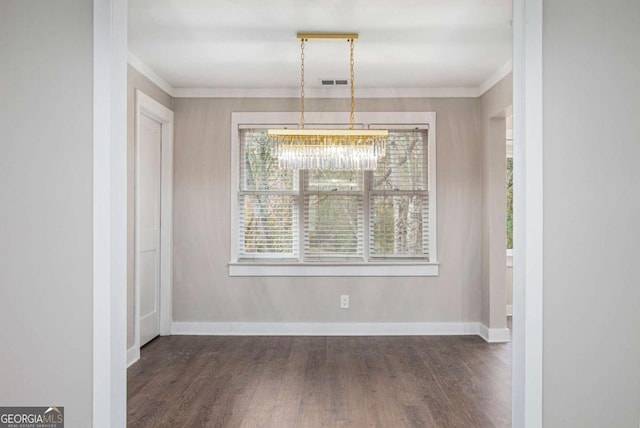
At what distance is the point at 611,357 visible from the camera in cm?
174

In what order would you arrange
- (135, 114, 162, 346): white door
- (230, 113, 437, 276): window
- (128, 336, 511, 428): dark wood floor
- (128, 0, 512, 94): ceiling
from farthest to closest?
(230, 113, 437, 276): window → (135, 114, 162, 346): white door → (128, 0, 512, 94): ceiling → (128, 336, 511, 428): dark wood floor

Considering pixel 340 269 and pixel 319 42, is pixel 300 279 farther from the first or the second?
pixel 319 42

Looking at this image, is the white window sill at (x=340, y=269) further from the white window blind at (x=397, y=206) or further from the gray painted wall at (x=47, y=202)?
the gray painted wall at (x=47, y=202)

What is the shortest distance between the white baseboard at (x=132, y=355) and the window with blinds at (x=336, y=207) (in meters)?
1.40

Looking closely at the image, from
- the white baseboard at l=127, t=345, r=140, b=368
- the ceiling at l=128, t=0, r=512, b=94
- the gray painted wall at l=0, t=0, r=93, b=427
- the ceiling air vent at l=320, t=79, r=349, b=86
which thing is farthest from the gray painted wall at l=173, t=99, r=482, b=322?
the gray painted wall at l=0, t=0, r=93, b=427

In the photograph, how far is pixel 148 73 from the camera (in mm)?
4297

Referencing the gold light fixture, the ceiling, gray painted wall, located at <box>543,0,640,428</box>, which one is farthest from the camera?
the gold light fixture

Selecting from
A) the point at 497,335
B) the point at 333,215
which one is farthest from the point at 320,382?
the point at 497,335

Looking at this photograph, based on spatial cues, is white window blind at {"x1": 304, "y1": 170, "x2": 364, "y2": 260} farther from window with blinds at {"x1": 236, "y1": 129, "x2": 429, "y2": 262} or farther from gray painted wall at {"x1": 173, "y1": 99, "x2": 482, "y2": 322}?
gray painted wall at {"x1": 173, "y1": 99, "x2": 482, "y2": 322}

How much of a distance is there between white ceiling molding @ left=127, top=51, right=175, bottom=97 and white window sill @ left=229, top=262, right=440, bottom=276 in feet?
6.15

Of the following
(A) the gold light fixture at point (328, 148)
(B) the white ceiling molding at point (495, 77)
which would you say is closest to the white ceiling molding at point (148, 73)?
(A) the gold light fixture at point (328, 148)

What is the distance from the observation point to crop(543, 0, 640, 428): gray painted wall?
1742 millimetres

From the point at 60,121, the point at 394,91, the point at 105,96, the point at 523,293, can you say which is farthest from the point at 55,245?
the point at 394,91

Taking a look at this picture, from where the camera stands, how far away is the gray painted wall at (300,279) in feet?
16.3
